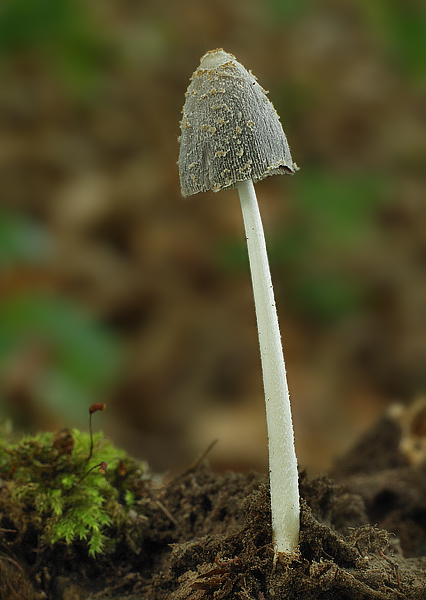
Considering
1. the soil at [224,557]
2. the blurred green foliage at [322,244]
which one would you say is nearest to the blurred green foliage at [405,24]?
the blurred green foliage at [322,244]

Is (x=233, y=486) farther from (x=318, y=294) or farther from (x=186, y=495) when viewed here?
(x=318, y=294)

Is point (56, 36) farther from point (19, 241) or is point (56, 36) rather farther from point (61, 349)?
point (61, 349)

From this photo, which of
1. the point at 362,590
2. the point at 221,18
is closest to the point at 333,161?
the point at 221,18

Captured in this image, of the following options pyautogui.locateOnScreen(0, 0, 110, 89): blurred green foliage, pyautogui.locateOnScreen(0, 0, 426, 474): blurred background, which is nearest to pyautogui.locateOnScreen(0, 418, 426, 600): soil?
pyautogui.locateOnScreen(0, 0, 426, 474): blurred background

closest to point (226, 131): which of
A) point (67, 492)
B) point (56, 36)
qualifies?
point (67, 492)

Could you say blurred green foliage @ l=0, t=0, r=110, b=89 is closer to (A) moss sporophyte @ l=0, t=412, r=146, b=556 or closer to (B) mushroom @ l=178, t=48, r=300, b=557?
(B) mushroom @ l=178, t=48, r=300, b=557

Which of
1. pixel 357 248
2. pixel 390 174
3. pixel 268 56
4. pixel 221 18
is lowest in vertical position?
pixel 357 248
